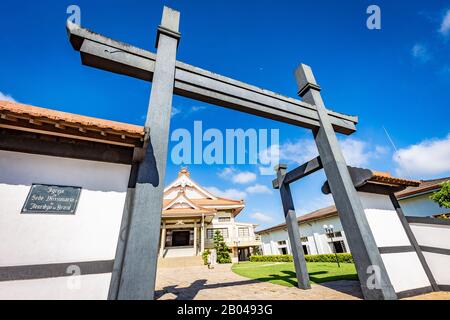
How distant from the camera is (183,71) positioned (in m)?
4.16

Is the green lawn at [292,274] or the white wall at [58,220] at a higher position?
the white wall at [58,220]

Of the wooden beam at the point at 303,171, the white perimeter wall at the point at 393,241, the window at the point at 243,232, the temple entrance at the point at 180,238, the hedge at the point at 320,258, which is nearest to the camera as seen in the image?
the white perimeter wall at the point at 393,241

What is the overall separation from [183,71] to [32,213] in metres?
3.42

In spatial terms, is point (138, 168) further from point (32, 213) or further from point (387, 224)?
point (387, 224)

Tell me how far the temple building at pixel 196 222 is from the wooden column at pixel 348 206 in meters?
15.2

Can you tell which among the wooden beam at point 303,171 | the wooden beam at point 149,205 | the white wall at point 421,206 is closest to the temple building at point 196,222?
A: the wooden beam at point 303,171

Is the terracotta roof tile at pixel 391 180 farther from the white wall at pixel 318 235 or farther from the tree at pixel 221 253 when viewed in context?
the tree at pixel 221 253

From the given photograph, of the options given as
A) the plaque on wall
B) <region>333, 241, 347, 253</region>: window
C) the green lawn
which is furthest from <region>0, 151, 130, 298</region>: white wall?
<region>333, 241, 347, 253</region>: window

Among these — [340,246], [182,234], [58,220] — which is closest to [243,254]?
[182,234]

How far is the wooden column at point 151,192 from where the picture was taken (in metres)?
2.42

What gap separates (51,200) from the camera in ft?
8.68

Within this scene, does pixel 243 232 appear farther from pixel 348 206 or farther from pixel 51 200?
pixel 51 200

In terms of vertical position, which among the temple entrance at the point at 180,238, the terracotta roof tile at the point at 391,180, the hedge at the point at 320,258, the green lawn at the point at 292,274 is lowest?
A: the green lawn at the point at 292,274

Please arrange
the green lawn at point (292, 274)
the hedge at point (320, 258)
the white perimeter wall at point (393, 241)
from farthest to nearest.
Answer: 1. the hedge at point (320, 258)
2. the green lawn at point (292, 274)
3. the white perimeter wall at point (393, 241)
